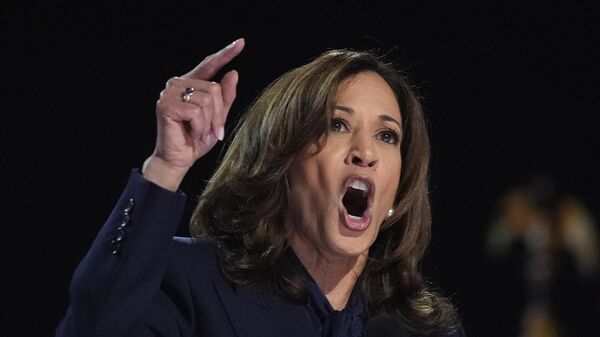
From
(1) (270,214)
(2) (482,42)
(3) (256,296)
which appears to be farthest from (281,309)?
(2) (482,42)

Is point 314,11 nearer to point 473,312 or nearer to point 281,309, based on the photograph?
point 473,312

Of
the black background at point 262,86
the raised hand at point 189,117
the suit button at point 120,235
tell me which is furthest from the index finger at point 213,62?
the black background at point 262,86

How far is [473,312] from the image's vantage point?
3.56 m

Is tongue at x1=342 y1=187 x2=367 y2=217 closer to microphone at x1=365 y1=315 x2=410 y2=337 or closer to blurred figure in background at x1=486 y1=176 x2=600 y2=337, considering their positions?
microphone at x1=365 y1=315 x2=410 y2=337

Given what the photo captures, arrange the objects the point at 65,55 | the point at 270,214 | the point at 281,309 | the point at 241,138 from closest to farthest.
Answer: the point at 281,309, the point at 270,214, the point at 241,138, the point at 65,55

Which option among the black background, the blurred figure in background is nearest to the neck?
the black background

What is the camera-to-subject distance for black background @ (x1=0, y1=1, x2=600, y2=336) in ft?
10.2

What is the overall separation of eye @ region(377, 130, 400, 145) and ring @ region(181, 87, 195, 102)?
23.3 inches

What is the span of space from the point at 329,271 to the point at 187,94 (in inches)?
24.2

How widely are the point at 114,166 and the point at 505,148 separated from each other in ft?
4.46

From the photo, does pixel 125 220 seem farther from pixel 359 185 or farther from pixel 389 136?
pixel 389 136

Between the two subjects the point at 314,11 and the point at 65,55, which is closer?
the point at 65,55

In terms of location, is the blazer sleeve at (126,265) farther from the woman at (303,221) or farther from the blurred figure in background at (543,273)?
the blurred figure in background at (543,273)

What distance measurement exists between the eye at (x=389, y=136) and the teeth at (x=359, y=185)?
11 cm
